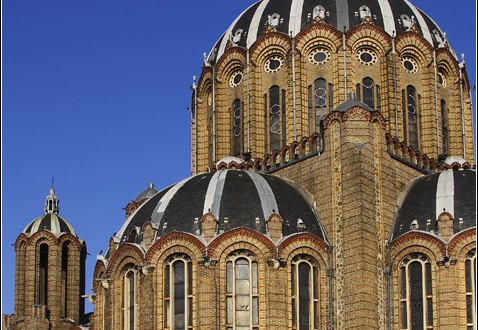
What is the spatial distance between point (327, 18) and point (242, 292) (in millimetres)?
19516

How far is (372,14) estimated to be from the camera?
6619 cm

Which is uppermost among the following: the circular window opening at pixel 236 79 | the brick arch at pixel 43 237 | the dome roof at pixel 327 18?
the dome roof at pixel 327 18

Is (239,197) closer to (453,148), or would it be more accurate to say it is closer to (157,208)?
(157,208)

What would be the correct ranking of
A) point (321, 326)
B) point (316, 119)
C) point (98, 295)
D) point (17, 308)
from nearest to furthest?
1. point (321, 326)
2. point (98, 295)
3. point (316, 119)
4. point (17, 308)

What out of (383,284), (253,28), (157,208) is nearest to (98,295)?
(157,208)

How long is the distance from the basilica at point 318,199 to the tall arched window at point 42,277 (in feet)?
32.7

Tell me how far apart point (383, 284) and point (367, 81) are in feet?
47.9

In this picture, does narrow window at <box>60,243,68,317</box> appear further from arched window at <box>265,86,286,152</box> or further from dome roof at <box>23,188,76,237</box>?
arched window at <box>265,86,286,152</box>

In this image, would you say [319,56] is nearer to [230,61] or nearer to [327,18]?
[327,18]

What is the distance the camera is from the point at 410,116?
64875 millimetres

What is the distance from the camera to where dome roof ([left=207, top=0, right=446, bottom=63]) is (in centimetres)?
6562

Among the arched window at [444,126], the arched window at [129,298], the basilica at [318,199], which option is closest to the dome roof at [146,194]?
the basilica at [318,199]

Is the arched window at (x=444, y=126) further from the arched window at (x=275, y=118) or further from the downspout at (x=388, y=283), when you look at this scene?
the downspout at (x=388, y=283)

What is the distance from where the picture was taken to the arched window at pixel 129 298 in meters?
55.7
